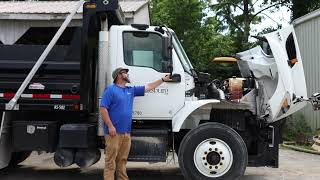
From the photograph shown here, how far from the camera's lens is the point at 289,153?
47.6ft

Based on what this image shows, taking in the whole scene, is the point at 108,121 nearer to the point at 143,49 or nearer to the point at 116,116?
the point at 116,116

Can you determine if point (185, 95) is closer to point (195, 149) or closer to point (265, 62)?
Result: point (195, 149)

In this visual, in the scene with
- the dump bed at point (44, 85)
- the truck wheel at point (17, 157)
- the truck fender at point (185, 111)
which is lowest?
the truck wheel at point (17, 157)

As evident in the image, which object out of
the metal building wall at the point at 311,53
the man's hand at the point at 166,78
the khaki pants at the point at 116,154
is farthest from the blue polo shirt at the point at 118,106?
the metal building wall at the point at 311,53

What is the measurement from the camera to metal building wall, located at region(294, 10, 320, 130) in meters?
17.5

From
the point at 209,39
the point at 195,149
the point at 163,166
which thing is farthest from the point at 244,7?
the point at 195,149

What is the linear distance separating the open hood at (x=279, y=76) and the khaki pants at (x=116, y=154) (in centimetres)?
249

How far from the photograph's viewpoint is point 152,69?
8922 millimetres

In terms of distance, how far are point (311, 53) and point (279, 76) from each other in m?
9.65

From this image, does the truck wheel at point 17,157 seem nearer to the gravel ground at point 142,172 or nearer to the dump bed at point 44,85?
the gravel ground at point 142,172

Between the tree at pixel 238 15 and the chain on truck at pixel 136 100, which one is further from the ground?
the tree at pixel 238 15

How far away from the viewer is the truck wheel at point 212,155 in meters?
8.76

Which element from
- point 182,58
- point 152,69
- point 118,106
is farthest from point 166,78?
point 118,106

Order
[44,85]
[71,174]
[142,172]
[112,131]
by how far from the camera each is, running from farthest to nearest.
→ [142,172], [71,174], [44,85], [112,131]
